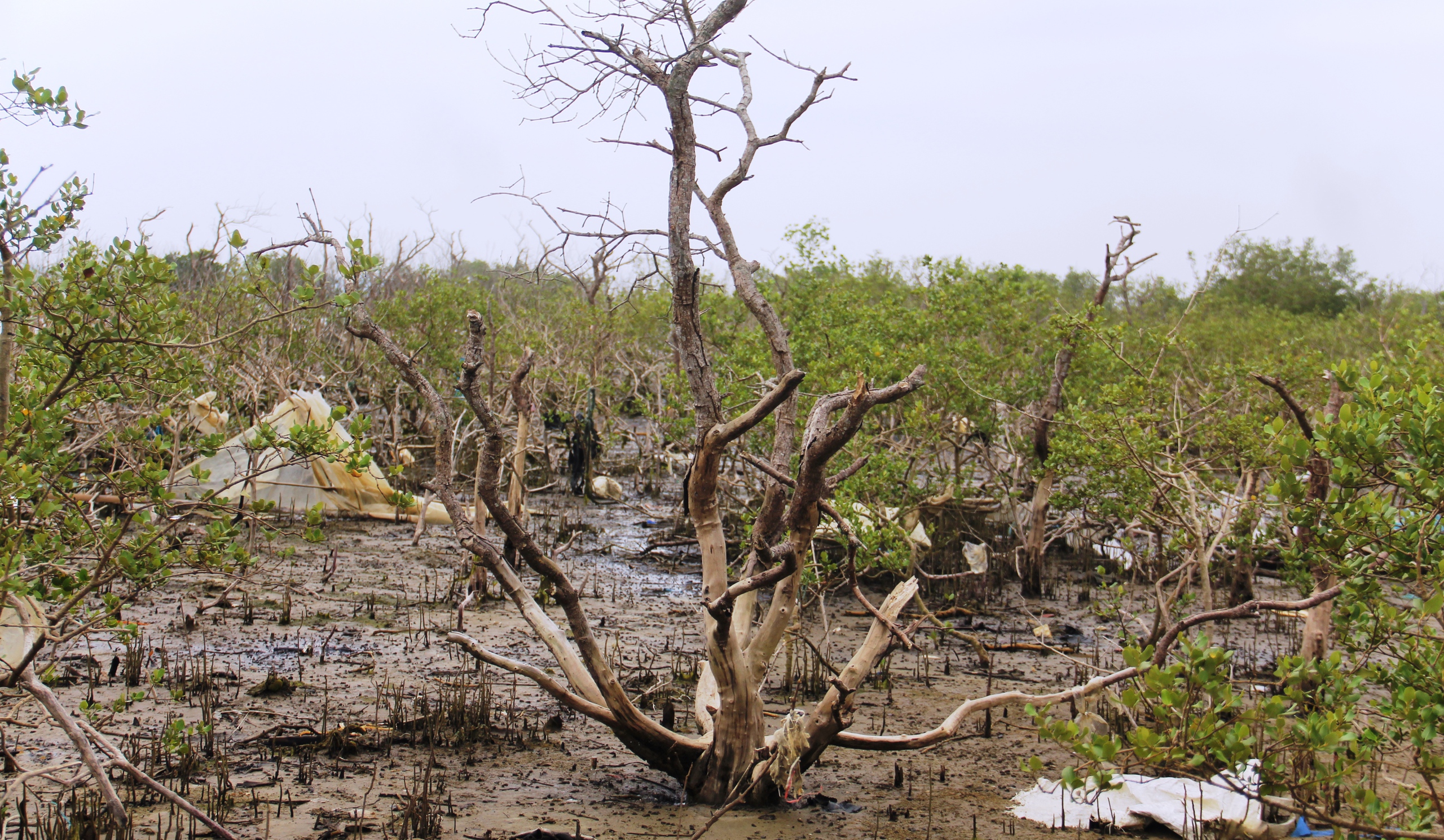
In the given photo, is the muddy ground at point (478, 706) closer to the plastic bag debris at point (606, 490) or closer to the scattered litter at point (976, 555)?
the scattered litter at point (976, 555)

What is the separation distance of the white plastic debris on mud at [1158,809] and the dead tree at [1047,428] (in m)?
3.41

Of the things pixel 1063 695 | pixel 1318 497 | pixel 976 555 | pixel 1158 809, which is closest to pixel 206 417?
pixel 976 555

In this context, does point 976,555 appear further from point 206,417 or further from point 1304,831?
point 206,417

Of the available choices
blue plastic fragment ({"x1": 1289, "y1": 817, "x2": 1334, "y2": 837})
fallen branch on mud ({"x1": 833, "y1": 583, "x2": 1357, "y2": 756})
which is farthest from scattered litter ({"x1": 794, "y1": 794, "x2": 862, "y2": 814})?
blue plastic fragment ({"x1": 1289, "y1": 817, "x2": 1334, "y2": 837})

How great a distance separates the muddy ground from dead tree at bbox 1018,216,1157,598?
Answer: 0.30 meters

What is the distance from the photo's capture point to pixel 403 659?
5.96 meters

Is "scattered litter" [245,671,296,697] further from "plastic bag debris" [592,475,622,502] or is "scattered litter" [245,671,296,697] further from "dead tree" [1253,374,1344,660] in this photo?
"plastic bag debris" [592,475,622,502]

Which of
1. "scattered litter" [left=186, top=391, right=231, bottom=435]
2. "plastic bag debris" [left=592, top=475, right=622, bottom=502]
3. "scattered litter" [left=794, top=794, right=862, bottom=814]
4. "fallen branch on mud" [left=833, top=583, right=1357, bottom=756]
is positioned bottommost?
"scattered litter" [left=794, top=794, right=862, bottom=814]

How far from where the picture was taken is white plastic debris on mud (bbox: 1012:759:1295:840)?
12.8ft

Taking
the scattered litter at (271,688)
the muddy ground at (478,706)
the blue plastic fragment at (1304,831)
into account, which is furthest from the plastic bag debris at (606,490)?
the blue plastic fragment at (1304,831)

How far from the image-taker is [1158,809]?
13.5 feet

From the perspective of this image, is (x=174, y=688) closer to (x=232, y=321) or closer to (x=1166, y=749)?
(x=1166, y=749)

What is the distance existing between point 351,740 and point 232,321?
8063mm

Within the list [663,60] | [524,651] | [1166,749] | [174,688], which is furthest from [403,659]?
[1166,749]
